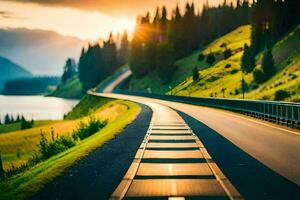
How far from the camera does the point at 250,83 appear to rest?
279 feet

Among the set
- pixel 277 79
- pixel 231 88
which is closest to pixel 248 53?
pixel 231 88

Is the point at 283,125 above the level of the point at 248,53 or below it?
below

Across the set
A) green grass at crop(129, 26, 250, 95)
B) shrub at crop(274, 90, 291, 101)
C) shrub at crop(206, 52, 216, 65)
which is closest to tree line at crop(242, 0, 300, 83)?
shrub at crop(206, 52, 216, 65)

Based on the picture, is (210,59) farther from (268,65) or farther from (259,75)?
(259,75)

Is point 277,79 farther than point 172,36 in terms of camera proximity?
No

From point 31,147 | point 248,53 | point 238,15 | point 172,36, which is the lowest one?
point 31,147

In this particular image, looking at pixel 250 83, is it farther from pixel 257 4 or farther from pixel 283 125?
pixel 283 125

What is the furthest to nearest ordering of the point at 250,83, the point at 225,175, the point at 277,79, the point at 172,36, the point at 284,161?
the point at 172,36
the point at 250,83
the point at 277,79
the point at 284,161
the point at 225,175

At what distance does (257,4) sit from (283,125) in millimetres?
85599

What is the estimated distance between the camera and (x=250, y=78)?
8819 cm

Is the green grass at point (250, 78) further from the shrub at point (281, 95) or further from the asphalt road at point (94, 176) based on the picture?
the asphalt road at point (94, 176)

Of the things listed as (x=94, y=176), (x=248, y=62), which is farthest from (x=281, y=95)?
(x=94, y=176)

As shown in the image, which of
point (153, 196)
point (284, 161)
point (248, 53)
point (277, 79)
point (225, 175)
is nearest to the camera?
point (153, 196)

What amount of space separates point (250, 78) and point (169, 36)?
169 ft
